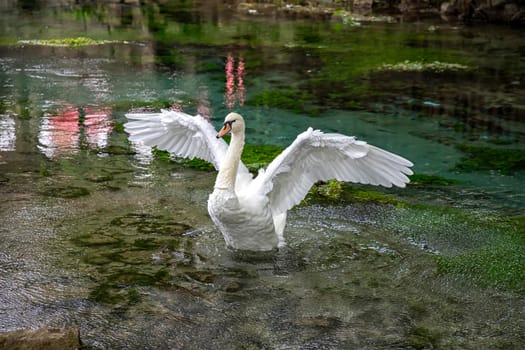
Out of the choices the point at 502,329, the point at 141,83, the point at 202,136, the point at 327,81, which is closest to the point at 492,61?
the point at 327,81

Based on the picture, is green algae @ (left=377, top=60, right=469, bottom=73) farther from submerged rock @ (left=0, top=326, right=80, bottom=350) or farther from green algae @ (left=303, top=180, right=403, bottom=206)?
submerged rock @ (left=0, top=326, right=80, bottom=350)

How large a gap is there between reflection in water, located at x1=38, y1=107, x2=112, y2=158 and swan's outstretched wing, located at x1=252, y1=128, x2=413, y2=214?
4.04 m

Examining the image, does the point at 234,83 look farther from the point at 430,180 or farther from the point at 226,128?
the point at 226,128

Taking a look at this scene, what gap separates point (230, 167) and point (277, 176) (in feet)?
1.51

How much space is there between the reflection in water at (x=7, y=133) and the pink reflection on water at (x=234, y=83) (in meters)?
3.45

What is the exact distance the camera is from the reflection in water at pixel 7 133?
31.9 ft

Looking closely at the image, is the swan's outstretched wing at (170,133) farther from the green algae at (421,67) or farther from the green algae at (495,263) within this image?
the green algae at (421,67)

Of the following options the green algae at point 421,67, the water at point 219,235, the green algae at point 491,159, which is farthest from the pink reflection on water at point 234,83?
the green algae at point 491,159

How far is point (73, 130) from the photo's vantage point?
10.7 m

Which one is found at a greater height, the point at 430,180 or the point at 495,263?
the point at 430,180

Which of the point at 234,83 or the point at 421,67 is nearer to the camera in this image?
the point at 234,83

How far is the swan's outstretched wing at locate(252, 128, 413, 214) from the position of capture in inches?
239

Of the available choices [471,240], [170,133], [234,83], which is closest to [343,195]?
[471,240]

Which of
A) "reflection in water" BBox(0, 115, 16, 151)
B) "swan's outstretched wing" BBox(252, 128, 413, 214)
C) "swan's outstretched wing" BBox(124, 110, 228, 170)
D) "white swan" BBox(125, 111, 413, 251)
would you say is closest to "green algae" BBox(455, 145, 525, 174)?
"white swan" BBox(125, 111, 413, 251)
